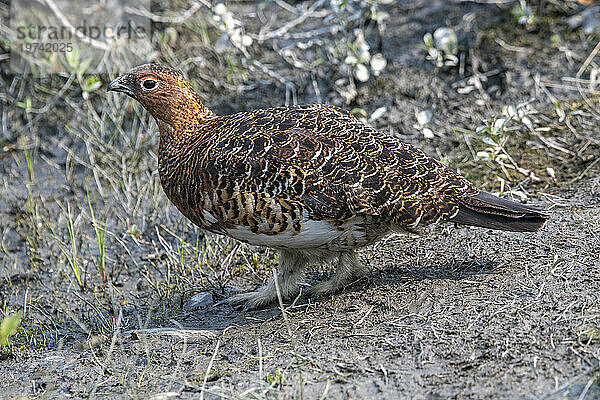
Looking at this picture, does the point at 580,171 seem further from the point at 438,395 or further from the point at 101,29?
the point at 101,29

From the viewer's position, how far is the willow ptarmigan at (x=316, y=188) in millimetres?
3871

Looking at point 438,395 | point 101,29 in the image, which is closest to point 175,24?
point 101,29

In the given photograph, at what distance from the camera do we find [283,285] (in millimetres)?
4461

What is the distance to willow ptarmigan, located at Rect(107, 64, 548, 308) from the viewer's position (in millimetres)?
3871

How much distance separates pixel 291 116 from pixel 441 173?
3.18 feet

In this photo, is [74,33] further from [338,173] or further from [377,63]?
[338,173]

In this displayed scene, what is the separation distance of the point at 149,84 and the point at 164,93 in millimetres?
122

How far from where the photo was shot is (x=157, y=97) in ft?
14.8

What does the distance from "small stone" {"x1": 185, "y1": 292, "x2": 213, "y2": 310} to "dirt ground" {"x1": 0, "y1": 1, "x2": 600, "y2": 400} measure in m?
0.04

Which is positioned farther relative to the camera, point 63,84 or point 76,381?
point 63,84

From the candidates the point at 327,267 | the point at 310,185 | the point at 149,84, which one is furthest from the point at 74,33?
the point at 310,185

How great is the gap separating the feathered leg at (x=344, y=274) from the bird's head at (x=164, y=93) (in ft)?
4.34

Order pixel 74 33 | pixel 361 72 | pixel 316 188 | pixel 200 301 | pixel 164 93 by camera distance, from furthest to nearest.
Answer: pixel 74 33 < pixel 361 72 < pixel 200 301 < pixel 164 93 < pixel 316 188

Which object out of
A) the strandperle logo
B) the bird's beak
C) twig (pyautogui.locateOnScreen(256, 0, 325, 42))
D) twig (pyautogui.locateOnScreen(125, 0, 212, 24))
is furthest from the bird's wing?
twig (pyautogui.locateOnScreen(125, 0, 212, 24))
